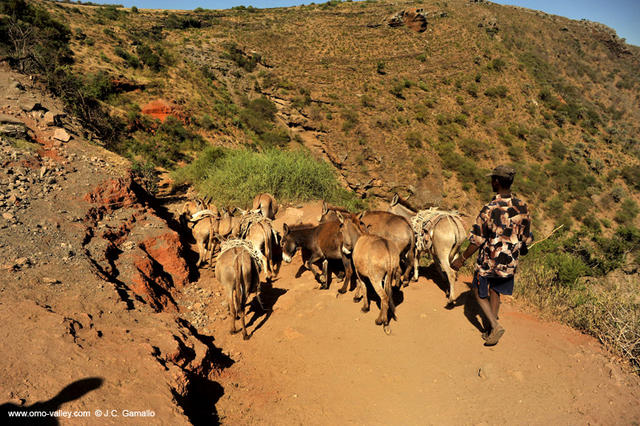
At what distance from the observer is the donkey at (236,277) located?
602 cm

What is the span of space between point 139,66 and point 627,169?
159 feet

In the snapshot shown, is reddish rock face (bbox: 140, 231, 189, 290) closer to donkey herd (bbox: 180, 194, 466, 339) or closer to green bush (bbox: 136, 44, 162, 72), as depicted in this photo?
donkey herd (bbox: 180, 194, 466, 339)

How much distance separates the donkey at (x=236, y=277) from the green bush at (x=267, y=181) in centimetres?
796

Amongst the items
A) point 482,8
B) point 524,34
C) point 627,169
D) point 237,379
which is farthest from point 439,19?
point 237,379

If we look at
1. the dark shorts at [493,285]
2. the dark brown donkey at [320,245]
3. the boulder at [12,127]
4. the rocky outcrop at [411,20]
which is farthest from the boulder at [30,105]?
the rocky outcrop at [411,20]

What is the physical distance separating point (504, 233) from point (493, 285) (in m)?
0.89

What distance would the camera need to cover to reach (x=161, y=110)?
27891mm

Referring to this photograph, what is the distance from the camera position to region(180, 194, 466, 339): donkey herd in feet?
19.6

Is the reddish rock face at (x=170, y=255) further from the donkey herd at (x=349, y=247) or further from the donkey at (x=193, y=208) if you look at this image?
the donkey at (x=193, y=208)

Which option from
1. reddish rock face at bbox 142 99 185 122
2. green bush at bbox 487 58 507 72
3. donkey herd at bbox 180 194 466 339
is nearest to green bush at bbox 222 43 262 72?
reddish rock face at bbox 142 99 185 122

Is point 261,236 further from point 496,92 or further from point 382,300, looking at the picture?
point 496,92

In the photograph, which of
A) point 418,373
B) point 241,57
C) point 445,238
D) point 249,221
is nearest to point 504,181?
point 445,238

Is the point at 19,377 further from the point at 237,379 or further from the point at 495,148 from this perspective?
the point at 495,148

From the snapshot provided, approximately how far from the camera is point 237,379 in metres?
5.05
